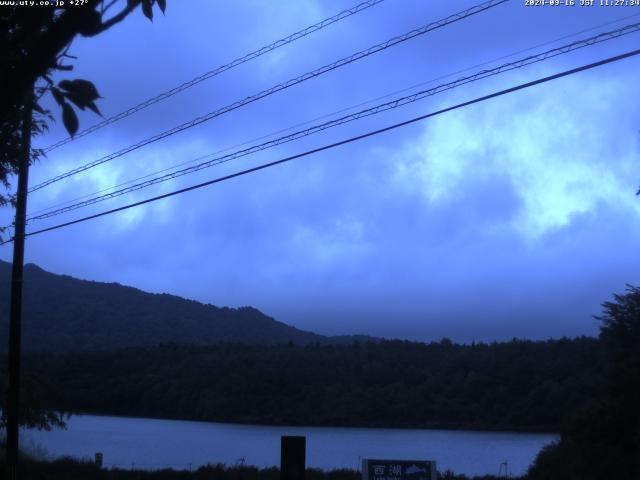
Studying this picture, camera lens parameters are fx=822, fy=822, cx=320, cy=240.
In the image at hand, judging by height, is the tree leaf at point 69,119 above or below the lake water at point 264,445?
above

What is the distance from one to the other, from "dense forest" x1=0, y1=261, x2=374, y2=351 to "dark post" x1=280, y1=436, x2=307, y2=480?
42274 millimetres

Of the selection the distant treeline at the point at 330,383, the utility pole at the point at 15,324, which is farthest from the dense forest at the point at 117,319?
the utility pole at the point at 15,324

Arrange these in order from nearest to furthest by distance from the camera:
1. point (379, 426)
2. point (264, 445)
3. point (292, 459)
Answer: point (292, 459), point (264, 445), point (379, 426)

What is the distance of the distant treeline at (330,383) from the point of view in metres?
48.3

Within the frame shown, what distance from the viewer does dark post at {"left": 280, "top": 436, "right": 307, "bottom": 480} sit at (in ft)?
46.4

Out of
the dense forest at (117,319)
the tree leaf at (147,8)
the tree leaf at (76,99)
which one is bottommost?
the tree leaf at (76,99)

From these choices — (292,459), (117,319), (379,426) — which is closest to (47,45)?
(292,459)

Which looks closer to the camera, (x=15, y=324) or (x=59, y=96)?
(x=59, y=96)

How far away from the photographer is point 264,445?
41.8 meters

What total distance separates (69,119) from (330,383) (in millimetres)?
56132

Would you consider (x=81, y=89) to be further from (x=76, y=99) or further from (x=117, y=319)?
(x=117, y=319)

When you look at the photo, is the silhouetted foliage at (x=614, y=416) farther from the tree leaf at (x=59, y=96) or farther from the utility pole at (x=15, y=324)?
the tree leaf at (x=59, y=96)

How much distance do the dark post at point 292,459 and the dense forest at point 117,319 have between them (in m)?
42.3

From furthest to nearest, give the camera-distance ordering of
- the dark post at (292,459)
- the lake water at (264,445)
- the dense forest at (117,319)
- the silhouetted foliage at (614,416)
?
the dense forest at (117,319), the lake water at (264,445), the silhouetted foliage at (614,416), the dark post at (292,459)
